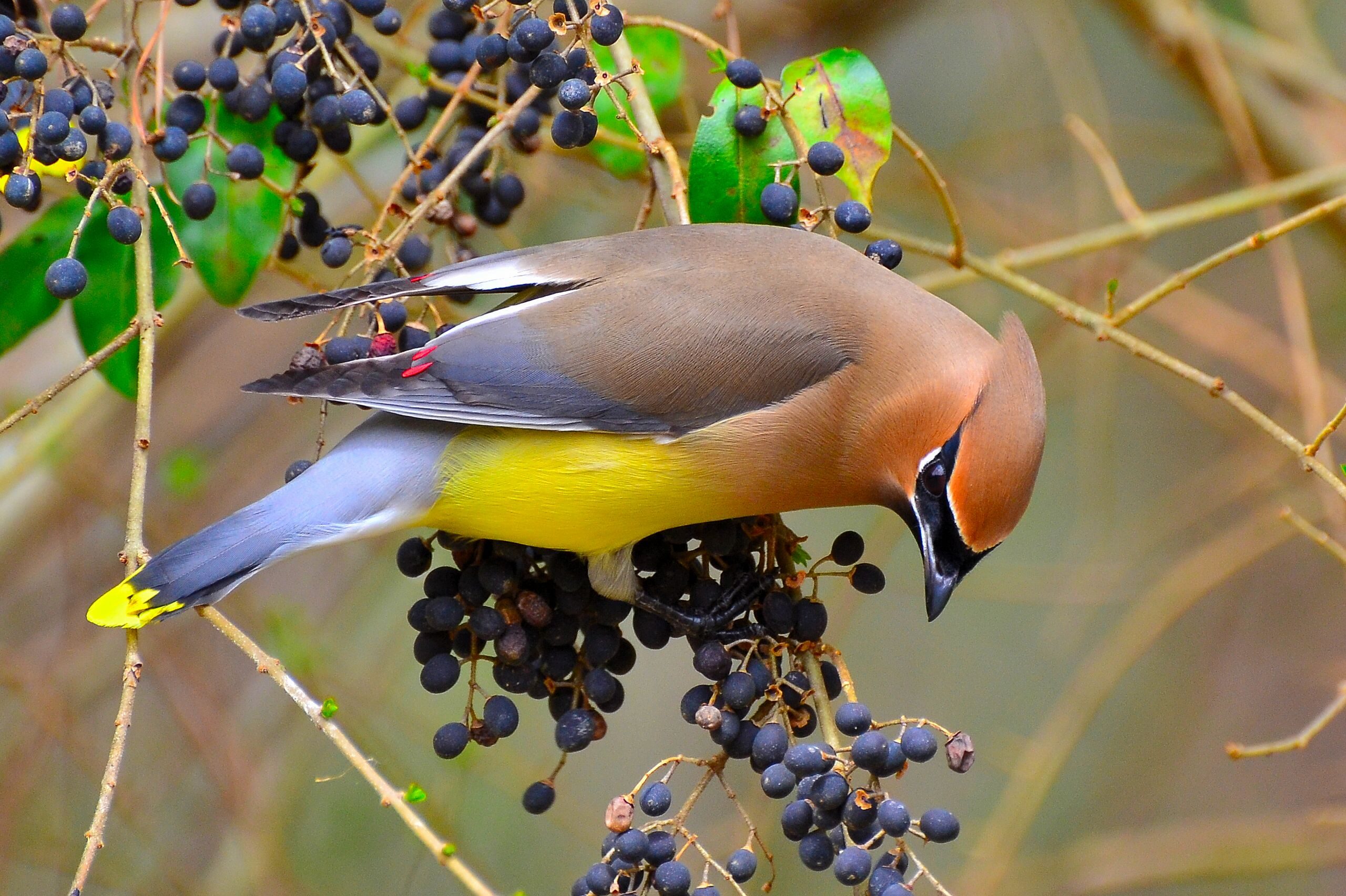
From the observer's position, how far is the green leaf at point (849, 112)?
7.86 ft

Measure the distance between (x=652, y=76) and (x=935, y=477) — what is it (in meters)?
1.00

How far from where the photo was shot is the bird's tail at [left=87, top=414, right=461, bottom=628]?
2066mm

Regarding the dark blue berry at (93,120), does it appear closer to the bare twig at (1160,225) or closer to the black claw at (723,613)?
the black claw at (723,613)

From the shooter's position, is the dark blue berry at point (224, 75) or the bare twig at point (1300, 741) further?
the dark blue berry at point (224, 75)

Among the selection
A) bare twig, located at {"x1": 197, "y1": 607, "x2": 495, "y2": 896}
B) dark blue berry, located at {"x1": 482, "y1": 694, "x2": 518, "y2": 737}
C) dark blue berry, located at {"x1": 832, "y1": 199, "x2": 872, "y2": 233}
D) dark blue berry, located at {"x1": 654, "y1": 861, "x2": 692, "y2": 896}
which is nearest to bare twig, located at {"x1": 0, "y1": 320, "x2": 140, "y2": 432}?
bare twig, located at {"x1": 197, "y1": 607, "x2": 495, "y2": 896}

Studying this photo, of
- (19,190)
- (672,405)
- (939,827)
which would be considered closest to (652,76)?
(672,405)

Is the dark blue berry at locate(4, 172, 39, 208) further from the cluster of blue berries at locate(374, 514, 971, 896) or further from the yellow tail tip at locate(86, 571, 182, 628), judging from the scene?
the cluster of blue berries at locate(374, 514, 971, 896)

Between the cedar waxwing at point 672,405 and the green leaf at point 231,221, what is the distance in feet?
0.94

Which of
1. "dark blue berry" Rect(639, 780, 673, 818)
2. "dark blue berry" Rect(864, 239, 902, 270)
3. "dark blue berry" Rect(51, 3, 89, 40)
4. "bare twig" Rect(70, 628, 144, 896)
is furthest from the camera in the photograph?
"dark blue berry" Rect(864, 239, 902, 270)

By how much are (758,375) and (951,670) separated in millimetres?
3235

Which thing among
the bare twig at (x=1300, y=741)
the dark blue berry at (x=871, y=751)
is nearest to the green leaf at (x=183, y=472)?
the dark blue berry at (x=871, y=751)

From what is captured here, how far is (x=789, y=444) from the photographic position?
7.79ft

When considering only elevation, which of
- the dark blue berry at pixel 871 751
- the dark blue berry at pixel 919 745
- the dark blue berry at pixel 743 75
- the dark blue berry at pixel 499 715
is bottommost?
the dark blue berry at pixel 499 715

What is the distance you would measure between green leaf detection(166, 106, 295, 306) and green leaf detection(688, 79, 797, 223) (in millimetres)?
780
